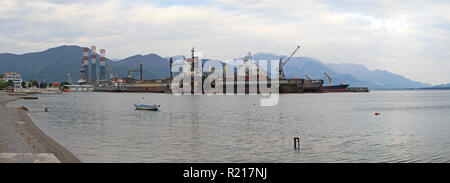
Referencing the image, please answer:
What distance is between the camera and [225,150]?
26406 millimetres

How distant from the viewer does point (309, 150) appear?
26688mm

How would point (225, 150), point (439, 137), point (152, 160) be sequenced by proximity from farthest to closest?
point (439, 137) → point (225, 150) → point (152, 160)
